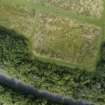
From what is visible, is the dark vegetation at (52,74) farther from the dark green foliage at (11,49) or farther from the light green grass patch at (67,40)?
the light green grass patch at (67,40)

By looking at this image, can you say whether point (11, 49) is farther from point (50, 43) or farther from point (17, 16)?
point (50, 43)

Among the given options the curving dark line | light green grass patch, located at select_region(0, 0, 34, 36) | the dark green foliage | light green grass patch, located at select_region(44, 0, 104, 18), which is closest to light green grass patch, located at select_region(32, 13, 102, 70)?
light green grass patch, located at select_region(0, 0, 34, 36)

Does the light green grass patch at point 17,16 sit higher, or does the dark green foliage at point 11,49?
the light green grass patch at point 17,16

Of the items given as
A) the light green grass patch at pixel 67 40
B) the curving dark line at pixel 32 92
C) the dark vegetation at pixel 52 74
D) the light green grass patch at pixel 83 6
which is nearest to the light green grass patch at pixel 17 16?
the light green grass patch at pixel 67 40

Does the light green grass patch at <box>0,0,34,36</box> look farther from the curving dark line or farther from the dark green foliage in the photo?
the curving dark line

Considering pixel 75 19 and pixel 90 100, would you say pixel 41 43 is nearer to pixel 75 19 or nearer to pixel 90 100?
pixel 75 19

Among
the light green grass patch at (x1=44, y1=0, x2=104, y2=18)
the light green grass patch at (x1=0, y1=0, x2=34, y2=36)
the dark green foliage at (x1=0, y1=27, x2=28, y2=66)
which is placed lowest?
the dark green foliage at (x1=0, y1=27, x2=28, y2=66)

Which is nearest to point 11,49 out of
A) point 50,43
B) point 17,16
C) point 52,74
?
point 17,16

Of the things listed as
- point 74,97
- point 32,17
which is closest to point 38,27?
point 32,17
